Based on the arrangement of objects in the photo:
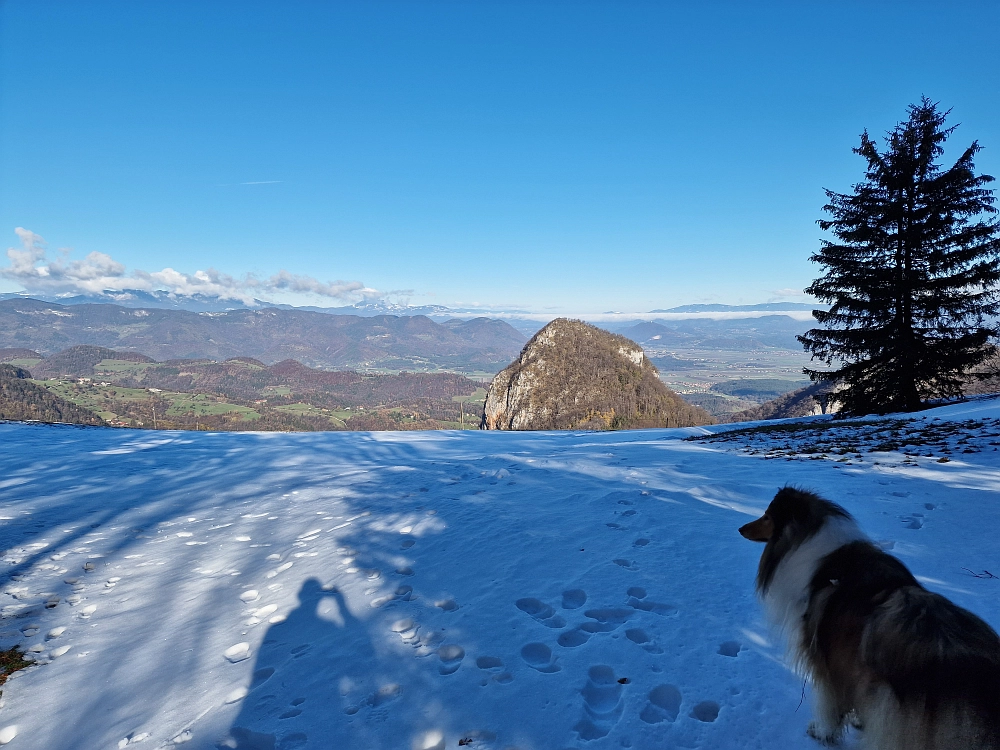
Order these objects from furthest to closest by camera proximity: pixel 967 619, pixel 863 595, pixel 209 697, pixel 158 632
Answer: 1. pixel 158 632
2. pixel 209 697
3. pixel 863 595
4. pixel 967 619

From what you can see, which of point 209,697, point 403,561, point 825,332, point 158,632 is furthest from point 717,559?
point 825,332

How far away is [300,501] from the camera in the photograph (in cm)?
764

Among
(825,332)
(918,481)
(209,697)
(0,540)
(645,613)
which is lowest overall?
(0,540)

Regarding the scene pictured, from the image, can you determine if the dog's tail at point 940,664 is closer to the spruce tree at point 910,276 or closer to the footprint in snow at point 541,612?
the footprint in snow at point 541,612

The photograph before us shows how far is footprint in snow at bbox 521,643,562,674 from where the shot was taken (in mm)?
3162

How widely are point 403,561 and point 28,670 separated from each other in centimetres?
325

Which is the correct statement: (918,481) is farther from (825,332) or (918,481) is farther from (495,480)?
(825,332)

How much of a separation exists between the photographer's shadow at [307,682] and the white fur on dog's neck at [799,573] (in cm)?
273

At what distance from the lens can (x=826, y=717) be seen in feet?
8.03

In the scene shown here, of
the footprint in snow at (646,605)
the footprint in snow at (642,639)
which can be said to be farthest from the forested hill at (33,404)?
the footprint in snow at (642,639)

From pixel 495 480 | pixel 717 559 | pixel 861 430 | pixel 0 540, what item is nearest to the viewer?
pixel 717 559

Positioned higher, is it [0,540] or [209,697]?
[209,697]

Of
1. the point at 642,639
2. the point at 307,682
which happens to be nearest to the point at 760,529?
the point at 642,639

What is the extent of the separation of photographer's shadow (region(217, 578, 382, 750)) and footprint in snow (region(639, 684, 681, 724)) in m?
1.75
